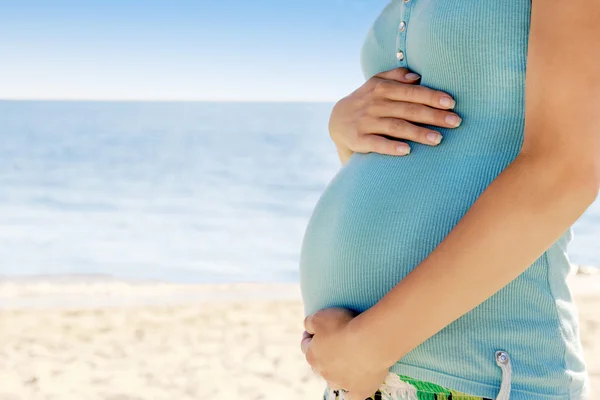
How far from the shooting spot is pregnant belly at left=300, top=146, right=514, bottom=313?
2.70 ft

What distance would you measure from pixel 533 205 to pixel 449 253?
3.9 inches

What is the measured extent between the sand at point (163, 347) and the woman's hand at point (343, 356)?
2242 millimetres

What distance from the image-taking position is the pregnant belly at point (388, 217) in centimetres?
82

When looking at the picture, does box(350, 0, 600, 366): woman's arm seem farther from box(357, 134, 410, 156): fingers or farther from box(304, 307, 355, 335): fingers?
box(357, 134, 410, 156): fingers

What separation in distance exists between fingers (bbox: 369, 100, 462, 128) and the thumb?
0.10 feet

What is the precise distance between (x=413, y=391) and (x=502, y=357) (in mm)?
110

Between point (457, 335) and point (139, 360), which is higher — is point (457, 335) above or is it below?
→ above

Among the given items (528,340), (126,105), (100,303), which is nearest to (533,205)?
(528,340)

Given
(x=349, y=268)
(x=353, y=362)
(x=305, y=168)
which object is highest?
(x=305, y=168)

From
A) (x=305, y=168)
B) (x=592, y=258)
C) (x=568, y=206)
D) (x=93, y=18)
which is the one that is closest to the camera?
(x=568, y=206)

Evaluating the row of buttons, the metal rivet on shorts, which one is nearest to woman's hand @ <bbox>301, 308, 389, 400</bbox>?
the metal rivet on shorts

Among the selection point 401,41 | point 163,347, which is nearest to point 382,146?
point 401,41

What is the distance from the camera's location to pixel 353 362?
2.68 feet

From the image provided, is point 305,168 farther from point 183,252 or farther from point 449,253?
point 449,253
